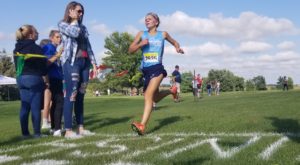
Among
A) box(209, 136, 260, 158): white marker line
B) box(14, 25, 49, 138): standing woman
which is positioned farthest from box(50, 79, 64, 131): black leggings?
box(209, 136, 260, 158): white marker line

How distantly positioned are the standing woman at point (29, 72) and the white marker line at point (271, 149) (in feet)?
12.6

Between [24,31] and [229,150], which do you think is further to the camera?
[24,31]

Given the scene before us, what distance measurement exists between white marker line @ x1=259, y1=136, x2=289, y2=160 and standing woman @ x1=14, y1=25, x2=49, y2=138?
383cm

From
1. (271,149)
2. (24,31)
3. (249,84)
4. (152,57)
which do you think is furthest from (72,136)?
(249,84)

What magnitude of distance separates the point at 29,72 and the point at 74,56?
2.81 feet

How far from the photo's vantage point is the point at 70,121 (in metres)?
6.91

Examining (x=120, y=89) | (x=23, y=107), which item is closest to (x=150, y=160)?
(x=23, y=107)

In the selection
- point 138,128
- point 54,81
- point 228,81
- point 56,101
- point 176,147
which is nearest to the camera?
point 176,147

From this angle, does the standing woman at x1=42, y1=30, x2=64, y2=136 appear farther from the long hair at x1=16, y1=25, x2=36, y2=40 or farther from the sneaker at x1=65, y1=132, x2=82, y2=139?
the sneaker at x1=65, y1=132, x2=82, y2=139

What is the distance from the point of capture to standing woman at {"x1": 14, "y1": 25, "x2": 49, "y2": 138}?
6965 mm

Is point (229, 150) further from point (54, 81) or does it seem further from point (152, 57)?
point (54, 81)

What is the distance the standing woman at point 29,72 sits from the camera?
6965 millimetres

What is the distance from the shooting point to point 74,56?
677cm

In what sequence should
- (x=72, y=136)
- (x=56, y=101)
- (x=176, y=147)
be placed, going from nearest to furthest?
(x=176, y=147) → (x=72, y=136) → (x=56, y=101)
